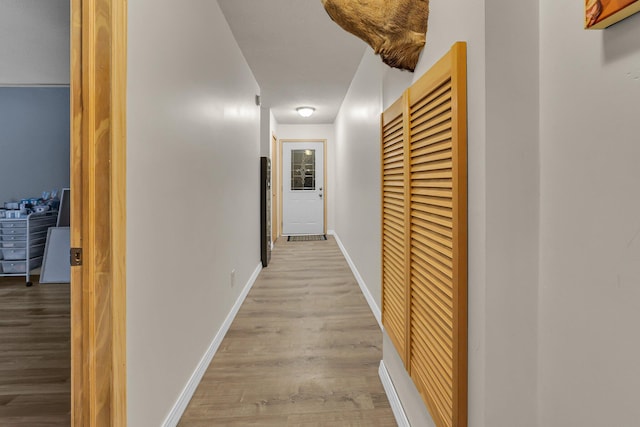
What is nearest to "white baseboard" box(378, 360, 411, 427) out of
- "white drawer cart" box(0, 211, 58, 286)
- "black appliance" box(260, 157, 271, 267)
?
"black appliance" box(260, 157, 271, 267)

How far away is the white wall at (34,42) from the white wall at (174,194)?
4.15 feet

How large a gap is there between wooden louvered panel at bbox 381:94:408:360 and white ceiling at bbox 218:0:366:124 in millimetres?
1317

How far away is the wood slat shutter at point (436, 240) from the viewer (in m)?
0.83

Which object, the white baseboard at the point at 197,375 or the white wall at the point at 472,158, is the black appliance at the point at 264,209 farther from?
the white wall at the point at 472,158

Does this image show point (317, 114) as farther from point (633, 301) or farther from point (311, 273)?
point (633, 301)

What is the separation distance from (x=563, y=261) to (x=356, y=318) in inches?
82.5

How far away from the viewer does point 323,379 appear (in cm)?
182

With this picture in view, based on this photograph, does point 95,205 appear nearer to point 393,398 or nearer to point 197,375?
point 197,375

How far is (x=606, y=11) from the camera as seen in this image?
1.74ft

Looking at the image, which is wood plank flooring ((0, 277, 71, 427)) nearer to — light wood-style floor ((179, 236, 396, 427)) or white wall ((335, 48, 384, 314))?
light wood-style floor ((179, 236, 396, 427))

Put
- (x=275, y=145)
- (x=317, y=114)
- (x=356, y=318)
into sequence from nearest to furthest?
1. (x=356, y=318)
2. (x=317, y=114)
3. (x=275, y=145)

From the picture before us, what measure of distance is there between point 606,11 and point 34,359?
293cm

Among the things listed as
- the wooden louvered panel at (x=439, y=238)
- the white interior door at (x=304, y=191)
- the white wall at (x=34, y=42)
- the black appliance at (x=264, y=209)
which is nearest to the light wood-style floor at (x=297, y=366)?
the wooden louvered panel at (x=439, y=238)

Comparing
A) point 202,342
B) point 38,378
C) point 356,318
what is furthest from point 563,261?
point 38,378
